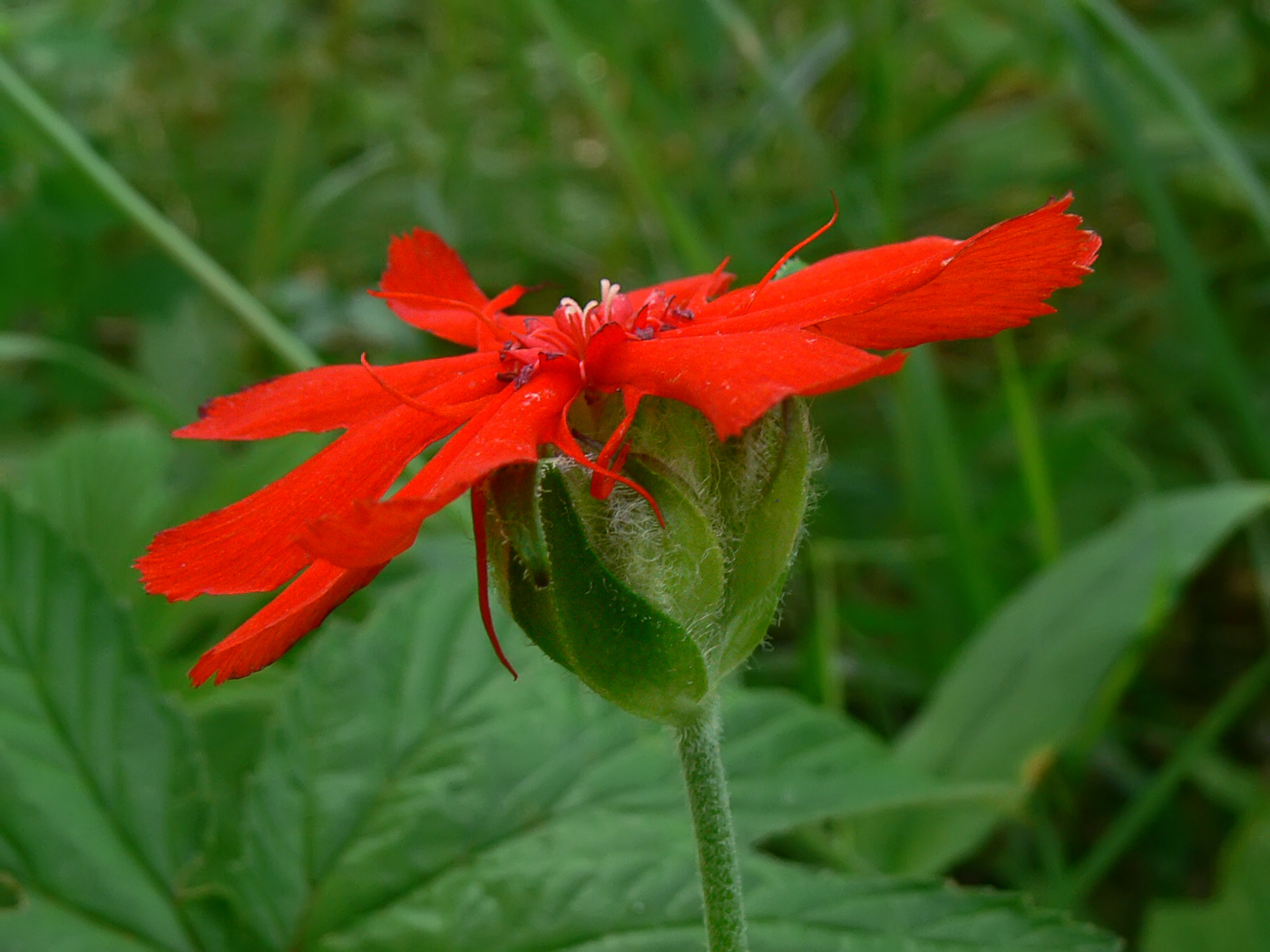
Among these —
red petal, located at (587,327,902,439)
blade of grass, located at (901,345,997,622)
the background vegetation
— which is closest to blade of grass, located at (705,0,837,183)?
the background vegetation

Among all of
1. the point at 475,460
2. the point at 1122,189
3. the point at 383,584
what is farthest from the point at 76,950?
the point at 1122,189

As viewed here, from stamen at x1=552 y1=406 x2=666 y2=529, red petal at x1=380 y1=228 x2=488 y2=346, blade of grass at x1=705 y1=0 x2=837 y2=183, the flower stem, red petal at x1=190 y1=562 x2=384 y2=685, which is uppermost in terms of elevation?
blade of grass at x1=705 y1=0 x2=837 y2=183

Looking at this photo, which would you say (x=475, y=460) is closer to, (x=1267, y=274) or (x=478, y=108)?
(x=1267, y=274)

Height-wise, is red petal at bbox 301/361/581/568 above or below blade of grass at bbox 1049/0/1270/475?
below

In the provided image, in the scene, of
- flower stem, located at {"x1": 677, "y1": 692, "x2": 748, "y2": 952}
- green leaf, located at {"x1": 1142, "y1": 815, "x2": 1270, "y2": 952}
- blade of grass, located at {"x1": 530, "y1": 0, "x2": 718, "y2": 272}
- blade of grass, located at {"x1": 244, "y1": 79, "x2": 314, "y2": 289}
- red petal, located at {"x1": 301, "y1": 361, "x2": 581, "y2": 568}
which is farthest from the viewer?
blade of grass, located at {"x1": 244, "y1": 79, "x2": 314, "y2": 289}

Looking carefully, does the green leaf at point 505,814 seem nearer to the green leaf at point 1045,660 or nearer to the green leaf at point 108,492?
the green leaf at point 1045,660

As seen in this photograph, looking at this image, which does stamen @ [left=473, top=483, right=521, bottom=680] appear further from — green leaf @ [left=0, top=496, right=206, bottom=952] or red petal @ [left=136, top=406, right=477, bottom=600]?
green leaf @ [left=0, top=496, right=206, bottom=952]
